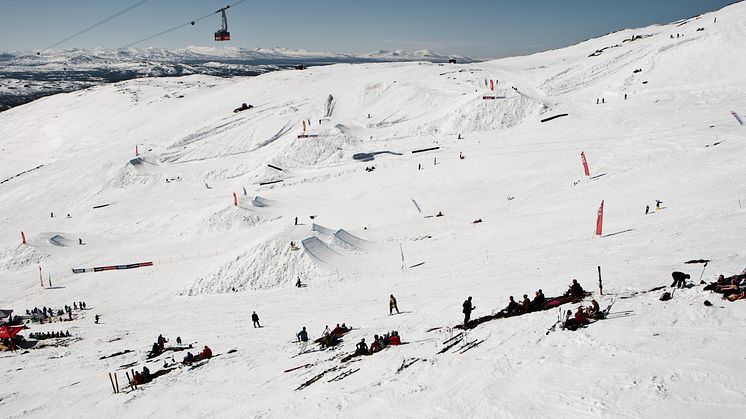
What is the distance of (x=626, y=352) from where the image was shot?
10938mm

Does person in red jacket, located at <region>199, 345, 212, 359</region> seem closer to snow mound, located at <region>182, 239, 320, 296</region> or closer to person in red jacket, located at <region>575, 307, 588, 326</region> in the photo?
snow mound, located at <region>182, 239, 320, 296</region>

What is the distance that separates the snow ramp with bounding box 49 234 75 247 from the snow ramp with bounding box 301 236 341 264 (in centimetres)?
2388

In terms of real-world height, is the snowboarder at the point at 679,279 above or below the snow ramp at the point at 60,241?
below

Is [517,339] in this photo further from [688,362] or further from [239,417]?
[239,417]

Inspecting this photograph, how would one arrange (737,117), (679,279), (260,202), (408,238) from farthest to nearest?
(260,202) → (737,117) → (408,238) → (679,279)

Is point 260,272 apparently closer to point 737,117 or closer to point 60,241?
point 60,241

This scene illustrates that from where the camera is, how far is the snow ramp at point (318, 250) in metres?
29.3

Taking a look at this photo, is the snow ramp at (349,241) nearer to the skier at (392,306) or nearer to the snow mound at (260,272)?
the snow mound at (260,272)

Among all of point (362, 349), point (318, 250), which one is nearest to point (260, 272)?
point (318, 250)

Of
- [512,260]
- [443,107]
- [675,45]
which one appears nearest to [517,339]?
[512,260]

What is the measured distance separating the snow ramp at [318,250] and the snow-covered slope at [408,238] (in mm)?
194

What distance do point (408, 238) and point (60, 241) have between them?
29687mm

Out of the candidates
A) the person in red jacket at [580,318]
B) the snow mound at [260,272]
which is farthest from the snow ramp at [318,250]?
the person in red jacket at [580,318]

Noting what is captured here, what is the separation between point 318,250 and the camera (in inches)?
1175
